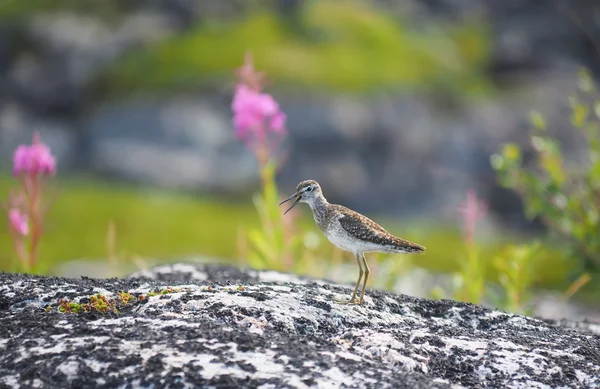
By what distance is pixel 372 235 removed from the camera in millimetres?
6164

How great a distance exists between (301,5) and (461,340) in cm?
4040

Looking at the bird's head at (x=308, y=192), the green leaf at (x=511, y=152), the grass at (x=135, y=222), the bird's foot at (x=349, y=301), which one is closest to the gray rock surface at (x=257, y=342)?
the bird's foot at (x=349, y=301)

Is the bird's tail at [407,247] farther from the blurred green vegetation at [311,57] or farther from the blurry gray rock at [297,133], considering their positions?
the blurred green vegetation at [311,57]

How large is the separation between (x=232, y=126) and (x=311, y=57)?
7.23 meters

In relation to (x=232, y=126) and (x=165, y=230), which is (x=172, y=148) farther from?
(x=165, y=230)

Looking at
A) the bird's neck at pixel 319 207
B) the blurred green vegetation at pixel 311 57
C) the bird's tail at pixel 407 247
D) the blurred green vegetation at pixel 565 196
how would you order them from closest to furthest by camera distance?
the bird's tail at pixel 407 247
the bird's neck at pixel 319 207
the blurred green vegetation at pixel 565 196
the blurred green vegetation at pixel 311 57

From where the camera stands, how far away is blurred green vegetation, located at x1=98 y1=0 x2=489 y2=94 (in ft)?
118

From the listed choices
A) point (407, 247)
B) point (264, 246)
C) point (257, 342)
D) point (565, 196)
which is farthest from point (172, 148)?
point (257, 342)

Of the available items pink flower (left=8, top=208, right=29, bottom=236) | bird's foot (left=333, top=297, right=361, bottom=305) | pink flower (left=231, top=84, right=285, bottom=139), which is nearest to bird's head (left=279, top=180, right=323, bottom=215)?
bird's foot (left=333, top=297, right=361, bottom=305)

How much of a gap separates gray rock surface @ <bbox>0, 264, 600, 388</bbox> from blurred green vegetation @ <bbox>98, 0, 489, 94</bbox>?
93.8 ft

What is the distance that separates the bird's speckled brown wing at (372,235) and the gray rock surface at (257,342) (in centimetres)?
44

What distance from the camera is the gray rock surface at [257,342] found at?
4.13 metres

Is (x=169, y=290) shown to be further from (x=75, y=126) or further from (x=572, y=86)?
(x=572, y=86)

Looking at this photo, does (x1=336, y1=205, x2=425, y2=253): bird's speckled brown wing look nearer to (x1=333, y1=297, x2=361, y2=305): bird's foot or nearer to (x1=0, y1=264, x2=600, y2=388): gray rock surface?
(x1=0, y1=264, x2=600, y2=388): gray rock surface
